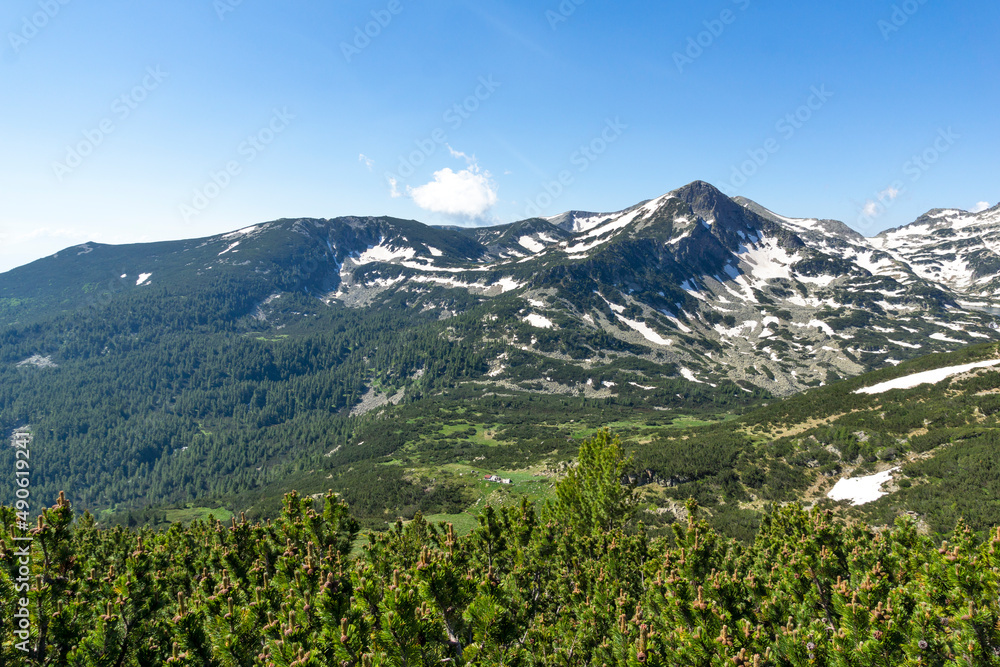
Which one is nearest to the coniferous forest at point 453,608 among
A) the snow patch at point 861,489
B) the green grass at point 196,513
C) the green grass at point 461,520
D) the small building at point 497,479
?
the snow patch at point 861,489

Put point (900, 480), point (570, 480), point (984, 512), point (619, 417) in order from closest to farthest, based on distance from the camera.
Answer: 1. point (570, 480)
2. point (984, 512)
3. point (900, 480)
4. point (619, 417)

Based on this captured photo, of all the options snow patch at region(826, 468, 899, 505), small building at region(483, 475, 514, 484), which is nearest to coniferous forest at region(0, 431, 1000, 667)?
snow patch at region(826, 468, 899, 505)

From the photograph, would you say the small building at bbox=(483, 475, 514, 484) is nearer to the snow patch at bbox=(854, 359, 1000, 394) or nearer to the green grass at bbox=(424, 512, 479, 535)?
the green grass at bbox=(424, 512, 479, 535)

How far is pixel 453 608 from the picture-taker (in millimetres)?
12469

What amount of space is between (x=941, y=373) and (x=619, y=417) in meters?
122

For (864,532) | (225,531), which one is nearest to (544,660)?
(225,531)

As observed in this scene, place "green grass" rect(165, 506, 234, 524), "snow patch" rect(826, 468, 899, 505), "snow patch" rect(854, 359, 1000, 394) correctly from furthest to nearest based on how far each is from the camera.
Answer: "green grass" rect(165, 506, 234, 524) < "snow patch" rect(854, 359, 1000, 394) < "snow patch" rect(826, 468, 899, 505)

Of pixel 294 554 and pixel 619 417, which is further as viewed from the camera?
pixel 619 417

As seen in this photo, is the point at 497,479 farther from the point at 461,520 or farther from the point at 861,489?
the point at 861,489

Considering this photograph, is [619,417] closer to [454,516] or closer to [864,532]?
[454,516]

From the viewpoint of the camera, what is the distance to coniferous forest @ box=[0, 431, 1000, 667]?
11.2 meters

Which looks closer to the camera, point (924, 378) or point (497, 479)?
point (924, 378)

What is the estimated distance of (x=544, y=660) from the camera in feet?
51.8

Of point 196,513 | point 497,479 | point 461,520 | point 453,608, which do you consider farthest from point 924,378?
point 196,513
